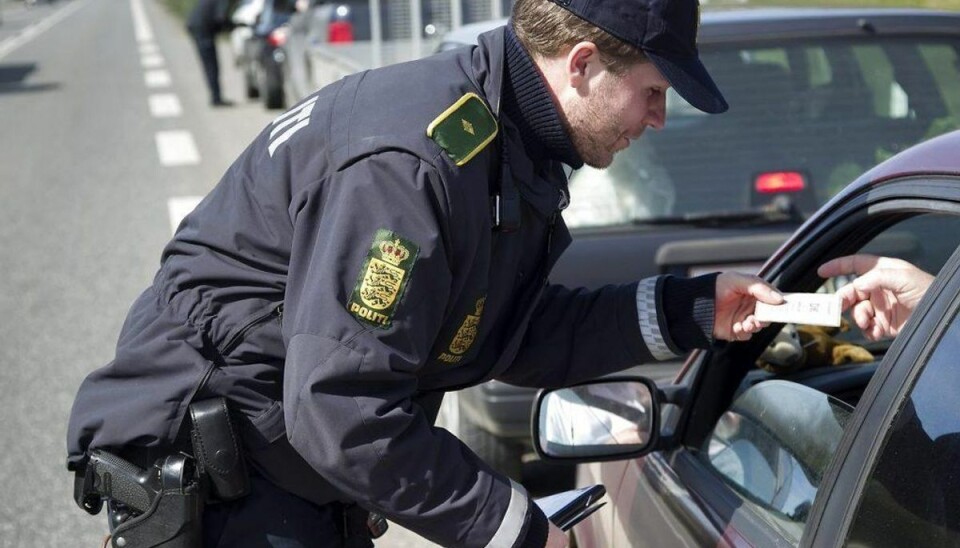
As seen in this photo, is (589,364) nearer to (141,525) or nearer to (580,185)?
(141,525)

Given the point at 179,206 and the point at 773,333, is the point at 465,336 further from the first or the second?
the point at 179,206

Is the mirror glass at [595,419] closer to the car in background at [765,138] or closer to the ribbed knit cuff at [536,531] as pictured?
the ribbed knit cuff at [536,531]

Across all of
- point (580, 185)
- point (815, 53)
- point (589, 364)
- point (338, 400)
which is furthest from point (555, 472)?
point (338, 400)

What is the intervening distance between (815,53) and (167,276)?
2.60 meters

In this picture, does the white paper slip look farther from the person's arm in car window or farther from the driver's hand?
the driver's hand

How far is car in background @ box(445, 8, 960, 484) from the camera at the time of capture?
3875 mm

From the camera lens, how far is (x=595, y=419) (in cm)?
234

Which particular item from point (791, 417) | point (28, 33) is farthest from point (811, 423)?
point (28, 33)

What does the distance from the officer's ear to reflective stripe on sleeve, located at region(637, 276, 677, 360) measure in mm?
470

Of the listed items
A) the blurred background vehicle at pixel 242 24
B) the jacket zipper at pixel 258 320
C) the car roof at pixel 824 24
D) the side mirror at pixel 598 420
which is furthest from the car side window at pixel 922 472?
the blurred background vehicle at pixel 242 24

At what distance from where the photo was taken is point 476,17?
12156 millimetres

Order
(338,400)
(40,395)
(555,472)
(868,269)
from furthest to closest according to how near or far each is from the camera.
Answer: (40,395), (555,472), (868,269), (338,400)

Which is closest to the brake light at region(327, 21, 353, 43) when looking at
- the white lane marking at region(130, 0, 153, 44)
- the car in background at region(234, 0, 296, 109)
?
the car in background at region(234, 0, 296, 109)

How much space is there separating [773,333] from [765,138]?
1.83m
